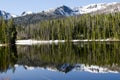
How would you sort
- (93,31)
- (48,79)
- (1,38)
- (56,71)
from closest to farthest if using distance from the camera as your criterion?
(48,79), (56,71), (1,38), (93,31)

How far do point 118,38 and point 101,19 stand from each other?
27174mm

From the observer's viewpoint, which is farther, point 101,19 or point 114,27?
point 101,19

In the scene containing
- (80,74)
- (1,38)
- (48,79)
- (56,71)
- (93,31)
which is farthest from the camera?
(93,31)

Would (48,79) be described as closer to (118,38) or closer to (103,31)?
(118,38)

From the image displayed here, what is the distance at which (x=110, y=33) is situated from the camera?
7293 inches

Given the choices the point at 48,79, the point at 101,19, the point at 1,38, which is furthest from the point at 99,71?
the point at 101,19

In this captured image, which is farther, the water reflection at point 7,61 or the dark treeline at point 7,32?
the dark treeline at point 7,32

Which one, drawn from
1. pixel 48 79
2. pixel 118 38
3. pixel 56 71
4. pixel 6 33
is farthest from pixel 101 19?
pixel 48 79

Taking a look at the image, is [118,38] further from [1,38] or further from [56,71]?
[56,71]

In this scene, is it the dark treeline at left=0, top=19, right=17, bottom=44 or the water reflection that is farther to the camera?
the dark treeline at left=0, top=19, right=17, bottom=44

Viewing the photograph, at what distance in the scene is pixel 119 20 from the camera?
596ft

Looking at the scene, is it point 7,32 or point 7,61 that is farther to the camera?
point 7,32

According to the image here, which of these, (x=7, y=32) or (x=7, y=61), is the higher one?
(x=7, y=61)

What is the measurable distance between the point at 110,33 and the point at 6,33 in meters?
57.2
